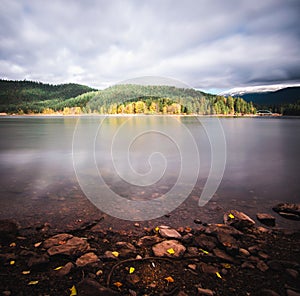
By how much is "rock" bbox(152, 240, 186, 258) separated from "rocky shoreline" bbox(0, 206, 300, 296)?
19mm

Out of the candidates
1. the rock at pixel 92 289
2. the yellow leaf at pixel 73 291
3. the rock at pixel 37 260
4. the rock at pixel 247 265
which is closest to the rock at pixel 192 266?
the rock at pixel 247 265

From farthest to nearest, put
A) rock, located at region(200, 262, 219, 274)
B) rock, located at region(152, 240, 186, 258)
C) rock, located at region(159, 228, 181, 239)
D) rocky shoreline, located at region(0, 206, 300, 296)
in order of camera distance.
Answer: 1. rock, located at region(159, 228, 181, 239)
2. rock, located at region(152, 240, 186, 258)
3. rock, located at region(200, 262, 219, 274)
4. rocky shoreline, located at region(0, 206, 300, 296)

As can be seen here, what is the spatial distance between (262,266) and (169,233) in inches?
72.8

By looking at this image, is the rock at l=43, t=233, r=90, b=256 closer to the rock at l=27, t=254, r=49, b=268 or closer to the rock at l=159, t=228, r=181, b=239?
A: the rock at l=27, t=254, r=49, b=268

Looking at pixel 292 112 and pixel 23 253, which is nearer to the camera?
pixel 23 253

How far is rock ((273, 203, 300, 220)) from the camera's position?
5509 mm

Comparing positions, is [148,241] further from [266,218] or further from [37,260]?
[266,218]

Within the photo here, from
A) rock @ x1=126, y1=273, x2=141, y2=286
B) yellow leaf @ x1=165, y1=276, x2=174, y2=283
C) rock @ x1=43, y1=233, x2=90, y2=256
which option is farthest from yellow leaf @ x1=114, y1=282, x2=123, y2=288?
rock @ x1=43, y1=233, x2=90, y2=256

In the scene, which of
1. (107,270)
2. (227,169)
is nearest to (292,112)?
(227,169)

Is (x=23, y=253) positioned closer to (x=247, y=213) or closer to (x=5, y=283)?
(x=5, y=283)

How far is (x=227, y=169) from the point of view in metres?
10.9

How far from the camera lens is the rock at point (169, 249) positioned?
3900mm

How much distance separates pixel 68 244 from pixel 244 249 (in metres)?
3.45

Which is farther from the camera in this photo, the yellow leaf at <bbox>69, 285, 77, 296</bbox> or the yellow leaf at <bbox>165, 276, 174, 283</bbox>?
the yellow leaf at <bbox>165, 276, 174, 283</bbox>
